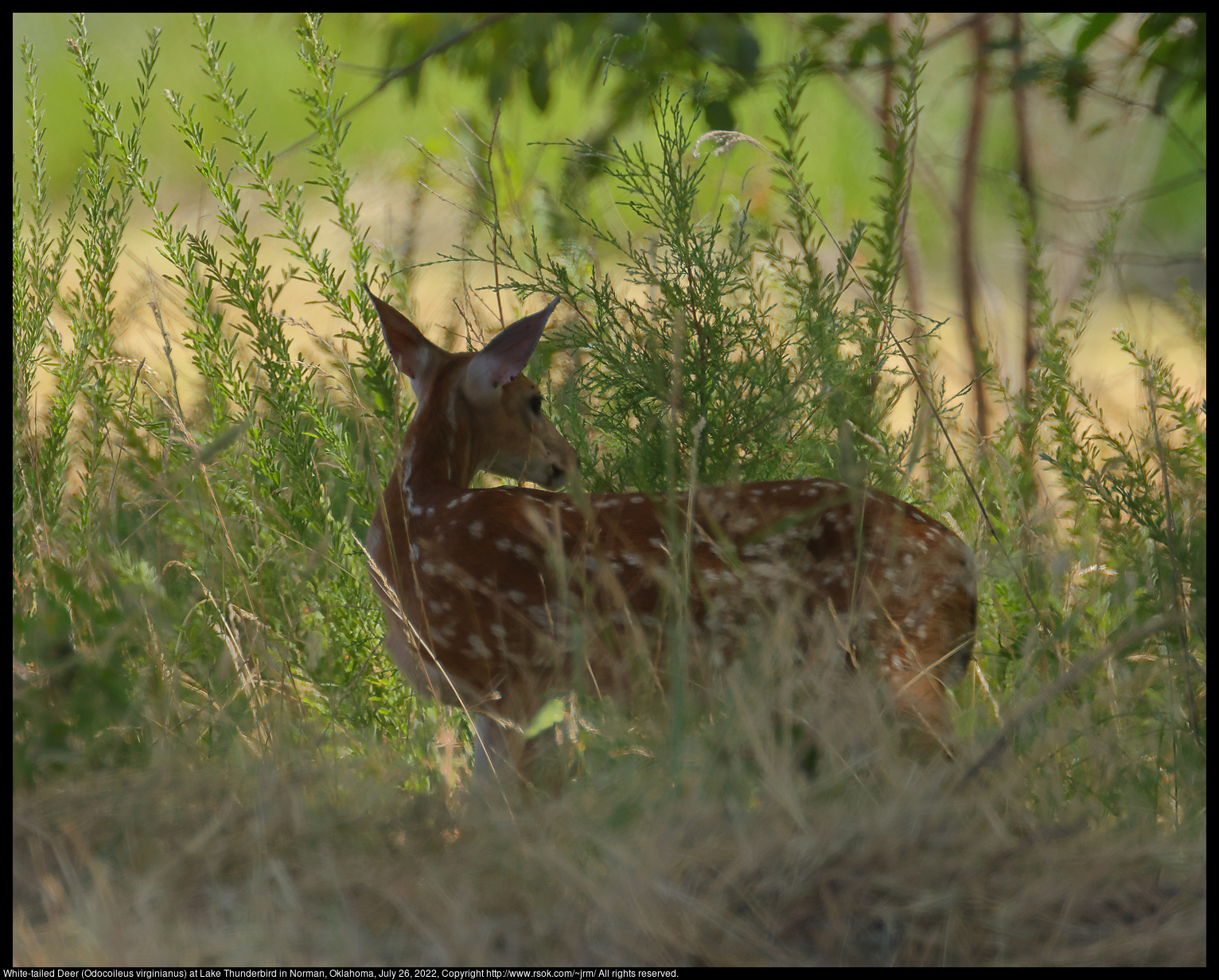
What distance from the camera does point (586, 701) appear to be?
8.54 ft

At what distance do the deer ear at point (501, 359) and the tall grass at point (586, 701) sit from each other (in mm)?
219

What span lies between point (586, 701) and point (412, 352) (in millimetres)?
1105

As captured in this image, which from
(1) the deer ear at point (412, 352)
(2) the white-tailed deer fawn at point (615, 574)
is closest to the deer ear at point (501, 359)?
(2) the white-tailed deer fawn at point (615, 574)

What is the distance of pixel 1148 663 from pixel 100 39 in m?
4.71

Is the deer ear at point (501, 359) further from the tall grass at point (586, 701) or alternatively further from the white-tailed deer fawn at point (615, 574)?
the tall grass at point (586, 701)

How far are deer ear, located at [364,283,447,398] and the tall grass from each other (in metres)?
0.08

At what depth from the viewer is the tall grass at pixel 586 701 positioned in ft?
4.94

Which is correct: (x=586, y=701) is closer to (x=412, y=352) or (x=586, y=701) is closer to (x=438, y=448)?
(x=438, y=448)

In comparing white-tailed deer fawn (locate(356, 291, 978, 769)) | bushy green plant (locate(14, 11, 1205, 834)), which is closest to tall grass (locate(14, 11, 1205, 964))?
bushy green plant (locate(14, 11, 1205, 834))

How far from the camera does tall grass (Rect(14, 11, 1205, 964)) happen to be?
1507mm

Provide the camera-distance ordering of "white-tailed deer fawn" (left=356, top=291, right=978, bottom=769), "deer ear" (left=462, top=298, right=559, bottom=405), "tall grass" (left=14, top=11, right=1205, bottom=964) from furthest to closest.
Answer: "deer ear" (left=462, top=298, right=559, bottom=405) → "white-tailed deer fawn" (left=356, top=291, right=978, bottom=769) → "tall grass" (left=14, top=11, right=1205, bottom=964)

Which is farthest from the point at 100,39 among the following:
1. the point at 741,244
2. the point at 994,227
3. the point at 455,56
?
the point at 994,227

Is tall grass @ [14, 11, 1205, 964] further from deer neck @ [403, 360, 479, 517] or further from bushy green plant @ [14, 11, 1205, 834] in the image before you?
deer neck @ [403, 360, 479, 517]

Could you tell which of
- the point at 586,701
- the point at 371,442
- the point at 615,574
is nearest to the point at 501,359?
the point at 371,442
